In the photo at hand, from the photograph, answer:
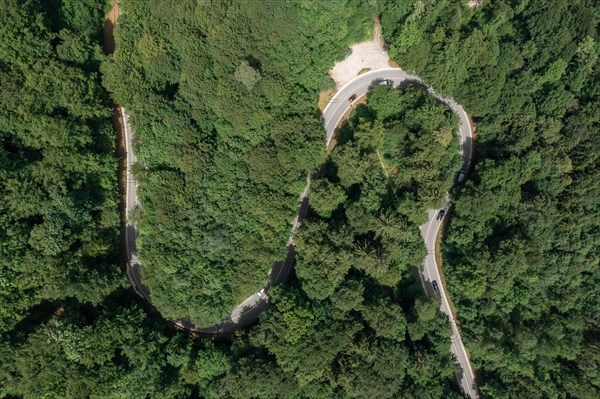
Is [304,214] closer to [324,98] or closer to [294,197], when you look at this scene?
[294,197]

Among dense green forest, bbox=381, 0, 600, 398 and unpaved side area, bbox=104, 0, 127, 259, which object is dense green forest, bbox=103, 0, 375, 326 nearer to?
unpaved side area, bbox=104, 0, 127, 259

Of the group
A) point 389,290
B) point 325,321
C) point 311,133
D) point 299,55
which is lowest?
point 325,321

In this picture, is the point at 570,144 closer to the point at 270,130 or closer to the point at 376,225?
the point at 376,225

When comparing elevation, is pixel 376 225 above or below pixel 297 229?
above

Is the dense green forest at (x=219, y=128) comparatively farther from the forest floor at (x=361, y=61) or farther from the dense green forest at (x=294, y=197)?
the forest floor at (x=361, y=61)

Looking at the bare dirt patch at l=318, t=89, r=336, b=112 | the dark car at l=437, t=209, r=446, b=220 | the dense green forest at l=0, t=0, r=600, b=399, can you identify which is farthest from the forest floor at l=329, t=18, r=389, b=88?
the dark car at l=437, t=209, r=446, b=220

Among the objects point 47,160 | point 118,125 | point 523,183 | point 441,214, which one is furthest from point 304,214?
point 47,160

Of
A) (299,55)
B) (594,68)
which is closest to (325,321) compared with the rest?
(299,55)

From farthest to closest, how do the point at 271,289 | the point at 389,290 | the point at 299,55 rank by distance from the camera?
1. the point at 389,290
2. the point at 271,289
3. the point at 299,55

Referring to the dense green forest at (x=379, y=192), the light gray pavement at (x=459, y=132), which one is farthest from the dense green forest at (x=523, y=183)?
the dense green forest at (x=379, y=192)
